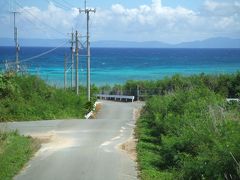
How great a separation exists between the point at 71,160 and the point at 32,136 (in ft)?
17.5

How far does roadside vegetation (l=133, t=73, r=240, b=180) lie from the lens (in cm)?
1119

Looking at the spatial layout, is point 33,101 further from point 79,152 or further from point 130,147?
point 79,152

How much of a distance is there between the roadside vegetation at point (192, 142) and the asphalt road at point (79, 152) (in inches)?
28.6

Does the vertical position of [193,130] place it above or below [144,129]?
above

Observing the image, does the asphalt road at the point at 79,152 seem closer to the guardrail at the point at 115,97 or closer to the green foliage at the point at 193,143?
the green foliage at the point at 193,143

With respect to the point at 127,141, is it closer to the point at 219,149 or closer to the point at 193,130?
the point at 193,130

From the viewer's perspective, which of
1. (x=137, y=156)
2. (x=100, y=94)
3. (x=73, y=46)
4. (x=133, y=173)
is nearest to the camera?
(x=133, y=173)

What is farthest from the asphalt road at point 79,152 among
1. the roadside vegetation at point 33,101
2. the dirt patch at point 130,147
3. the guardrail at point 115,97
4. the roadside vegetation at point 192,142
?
the guardrail at point 115,97

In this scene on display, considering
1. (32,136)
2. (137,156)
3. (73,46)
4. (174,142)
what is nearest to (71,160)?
(137,156)

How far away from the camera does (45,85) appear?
32562 mm

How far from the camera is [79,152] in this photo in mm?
16953

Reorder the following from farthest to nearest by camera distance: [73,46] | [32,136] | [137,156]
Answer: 1. [73,46]
2. [32,136]
3. [137,156]

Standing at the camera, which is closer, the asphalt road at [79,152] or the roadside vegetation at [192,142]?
the roadside vegetation at [192,142]

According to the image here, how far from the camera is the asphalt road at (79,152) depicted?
1384cm
